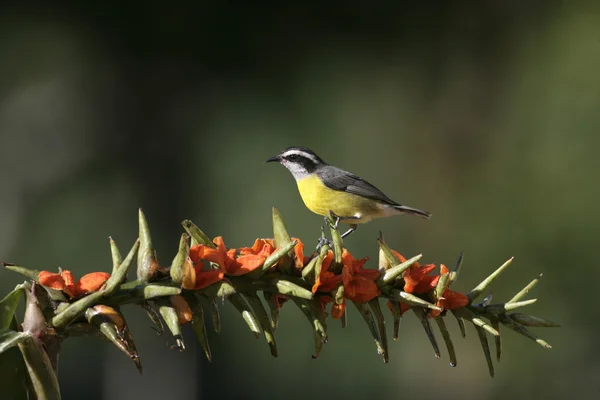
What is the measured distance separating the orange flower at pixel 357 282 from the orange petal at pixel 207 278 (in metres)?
0.23

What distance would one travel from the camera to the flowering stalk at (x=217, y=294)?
1356mm

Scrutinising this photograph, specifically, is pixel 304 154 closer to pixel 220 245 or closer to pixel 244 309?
pixel 220 245

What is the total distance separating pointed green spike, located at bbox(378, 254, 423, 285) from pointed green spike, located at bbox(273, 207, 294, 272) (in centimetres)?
18

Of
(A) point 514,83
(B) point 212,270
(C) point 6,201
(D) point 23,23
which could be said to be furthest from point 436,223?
(B) point 212,270

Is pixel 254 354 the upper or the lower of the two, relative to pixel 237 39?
lower

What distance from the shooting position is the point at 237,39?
1817 centimetres

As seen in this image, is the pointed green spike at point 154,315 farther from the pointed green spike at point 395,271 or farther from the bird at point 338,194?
the bird at point 338,194

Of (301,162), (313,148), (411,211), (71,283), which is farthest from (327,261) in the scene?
(313,148)

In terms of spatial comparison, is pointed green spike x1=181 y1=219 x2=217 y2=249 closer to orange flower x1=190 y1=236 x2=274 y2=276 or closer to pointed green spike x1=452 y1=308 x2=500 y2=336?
orange flower x1=190 y1=236 x2=274 y2=276

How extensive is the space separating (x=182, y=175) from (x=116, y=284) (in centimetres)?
1701

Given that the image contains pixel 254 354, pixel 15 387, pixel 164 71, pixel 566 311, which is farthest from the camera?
pixel 164 71

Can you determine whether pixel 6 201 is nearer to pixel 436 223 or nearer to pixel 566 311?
pixel 436 223

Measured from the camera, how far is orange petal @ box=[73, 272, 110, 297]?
1.41 metres

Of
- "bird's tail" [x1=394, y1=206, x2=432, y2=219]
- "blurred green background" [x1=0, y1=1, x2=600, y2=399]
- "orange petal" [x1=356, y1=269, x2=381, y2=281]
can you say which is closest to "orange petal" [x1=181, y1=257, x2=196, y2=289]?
"orange petal" [x1=356, y1=269, x2=381, y2=281]
